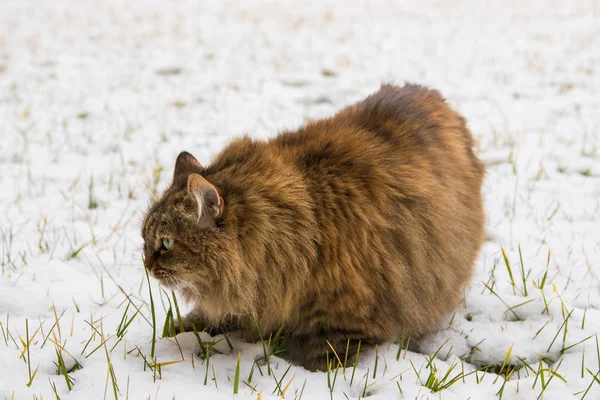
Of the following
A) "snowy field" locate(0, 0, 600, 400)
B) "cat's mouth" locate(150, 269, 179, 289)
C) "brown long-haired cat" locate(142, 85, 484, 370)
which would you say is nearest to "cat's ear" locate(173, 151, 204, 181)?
"brown long-haired cat" locate(142, 85, 484, 370)

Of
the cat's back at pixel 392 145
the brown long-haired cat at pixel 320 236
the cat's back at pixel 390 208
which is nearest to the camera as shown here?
the brown long-haired cat at pixel 320 236

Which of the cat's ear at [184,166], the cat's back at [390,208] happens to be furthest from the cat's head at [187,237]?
the cat's back at [390,208]

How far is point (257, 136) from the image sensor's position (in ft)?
16.7

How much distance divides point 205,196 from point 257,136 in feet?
9.90

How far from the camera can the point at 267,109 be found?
605 centimetres

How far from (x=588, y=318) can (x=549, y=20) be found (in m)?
Answer: 9.44

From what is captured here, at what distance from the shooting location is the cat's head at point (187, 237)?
2.15 m

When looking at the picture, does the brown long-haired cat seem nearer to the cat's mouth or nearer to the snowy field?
the cat's mouth

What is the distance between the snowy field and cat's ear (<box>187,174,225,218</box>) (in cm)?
57

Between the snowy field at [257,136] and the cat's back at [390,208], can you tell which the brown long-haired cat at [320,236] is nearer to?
the cat's back at [390,208]

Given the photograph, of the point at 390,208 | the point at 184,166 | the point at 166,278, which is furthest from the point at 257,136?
the point at 166,278

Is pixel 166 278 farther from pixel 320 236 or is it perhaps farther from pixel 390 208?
pixel 390 208

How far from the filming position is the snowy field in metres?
2.18

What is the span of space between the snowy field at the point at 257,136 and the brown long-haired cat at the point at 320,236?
17 centimetres
